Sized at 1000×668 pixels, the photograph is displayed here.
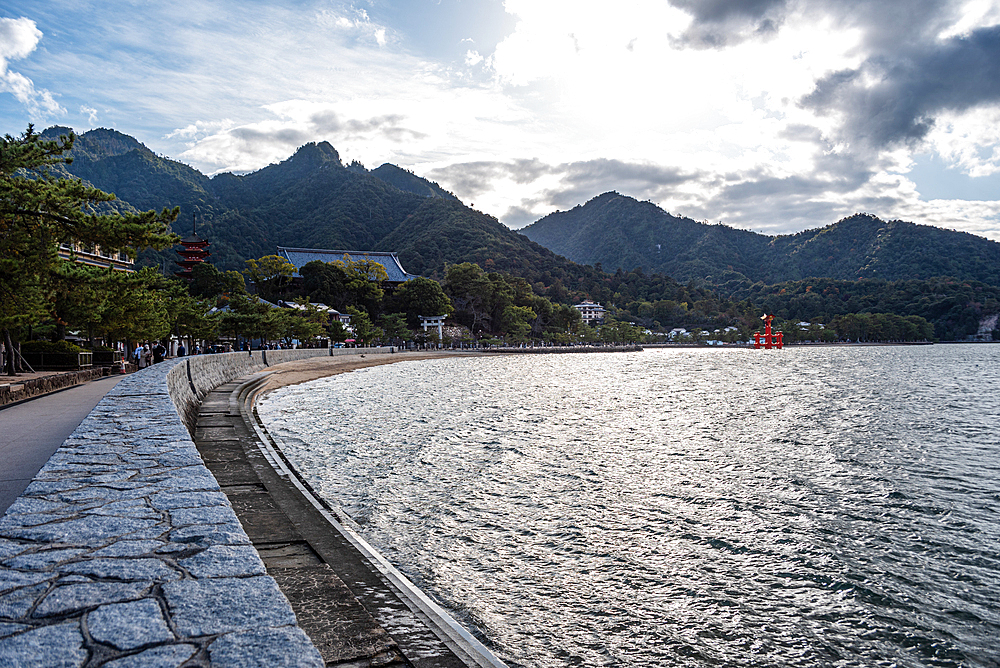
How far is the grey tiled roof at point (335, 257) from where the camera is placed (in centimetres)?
11481

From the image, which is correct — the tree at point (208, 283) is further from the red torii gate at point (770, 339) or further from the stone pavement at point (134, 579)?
the red torii gate at point (770, 339)

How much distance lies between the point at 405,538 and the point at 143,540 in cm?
566

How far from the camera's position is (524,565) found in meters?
8.52

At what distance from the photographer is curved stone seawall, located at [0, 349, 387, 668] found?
107 inches

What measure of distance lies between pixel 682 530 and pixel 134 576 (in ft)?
29.9

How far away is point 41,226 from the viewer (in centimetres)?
1688

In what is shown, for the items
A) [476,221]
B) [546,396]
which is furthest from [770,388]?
[476,221]

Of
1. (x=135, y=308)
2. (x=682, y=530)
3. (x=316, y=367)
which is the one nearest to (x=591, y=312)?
(x=316, y=367)

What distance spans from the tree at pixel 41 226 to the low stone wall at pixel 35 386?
2.38 metres

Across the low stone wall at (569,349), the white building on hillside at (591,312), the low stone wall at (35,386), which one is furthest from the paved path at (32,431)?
the white building on hillside at (591,312)

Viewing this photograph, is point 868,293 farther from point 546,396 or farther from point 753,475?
point 753,475

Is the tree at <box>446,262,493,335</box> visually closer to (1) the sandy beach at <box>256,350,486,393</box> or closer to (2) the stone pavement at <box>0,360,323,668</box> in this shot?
(1) the sandy beach at <box>256,350,486,393</box>

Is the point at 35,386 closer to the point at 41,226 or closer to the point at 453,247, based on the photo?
the point at 41,226

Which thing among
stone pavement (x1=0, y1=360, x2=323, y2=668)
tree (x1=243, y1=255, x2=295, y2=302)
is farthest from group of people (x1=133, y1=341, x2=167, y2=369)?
tree (x1=243, y1=255, x2=295, y2=302)
